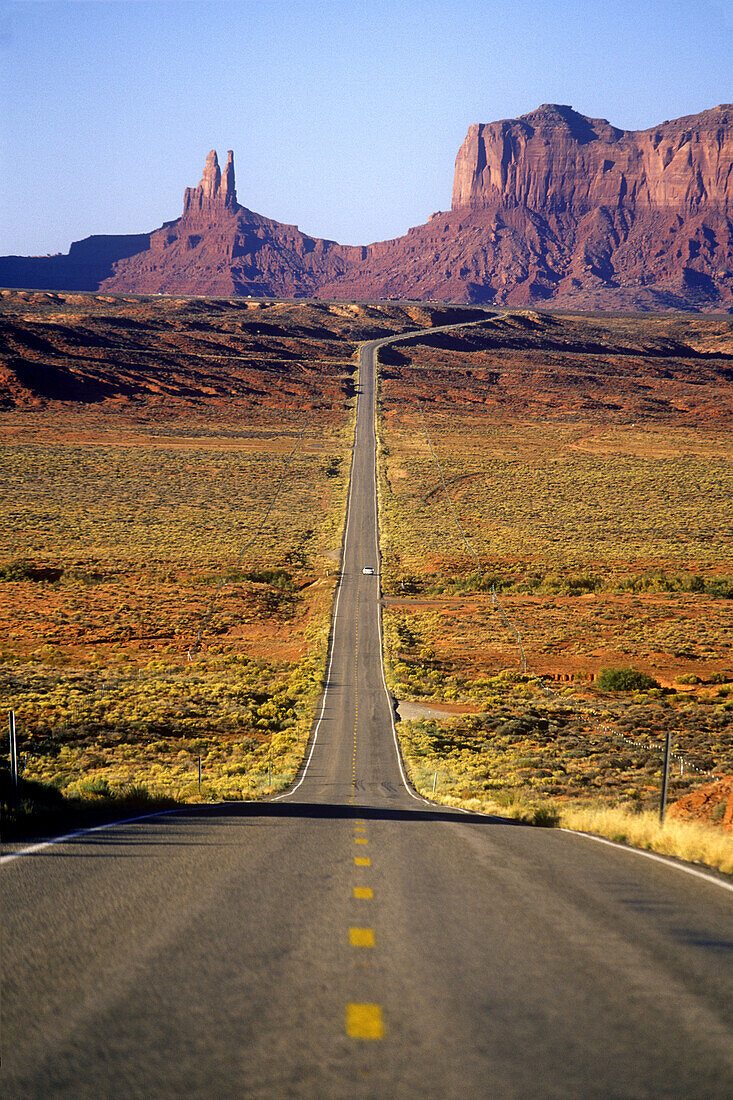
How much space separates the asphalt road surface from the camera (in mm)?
3428

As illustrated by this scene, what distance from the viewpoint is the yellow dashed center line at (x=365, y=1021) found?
12.5 ft

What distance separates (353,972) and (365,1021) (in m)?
0.67

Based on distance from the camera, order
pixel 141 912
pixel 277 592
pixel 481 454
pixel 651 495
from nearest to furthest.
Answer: pixel 141 912 → pixel 277 592 → pixel 651 495 → pixel 481 454

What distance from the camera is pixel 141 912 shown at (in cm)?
545

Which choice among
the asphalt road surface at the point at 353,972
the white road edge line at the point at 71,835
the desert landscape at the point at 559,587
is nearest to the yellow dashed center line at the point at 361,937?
the asphalt road surface at the point at 353,972

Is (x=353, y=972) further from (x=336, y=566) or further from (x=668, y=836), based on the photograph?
(x=336, y=566)

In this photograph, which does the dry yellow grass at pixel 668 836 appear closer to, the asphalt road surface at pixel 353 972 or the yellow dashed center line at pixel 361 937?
the asphalt road surface at pixel 353 972

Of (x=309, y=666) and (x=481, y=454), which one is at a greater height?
(x=481, y=454)

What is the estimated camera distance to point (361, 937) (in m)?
5.25

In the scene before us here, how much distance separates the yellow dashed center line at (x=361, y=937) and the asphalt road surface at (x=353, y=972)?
0.02m

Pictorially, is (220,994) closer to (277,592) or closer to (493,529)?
(277,592)

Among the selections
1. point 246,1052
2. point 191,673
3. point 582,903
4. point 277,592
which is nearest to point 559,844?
point 582,903

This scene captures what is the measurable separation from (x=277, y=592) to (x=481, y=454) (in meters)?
50.9

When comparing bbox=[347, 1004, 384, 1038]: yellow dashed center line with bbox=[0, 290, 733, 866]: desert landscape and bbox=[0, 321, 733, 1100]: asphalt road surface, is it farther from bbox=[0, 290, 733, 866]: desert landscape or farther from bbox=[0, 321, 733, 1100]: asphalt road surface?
bbox=[0, 290, 733, 866]: desert landscape
